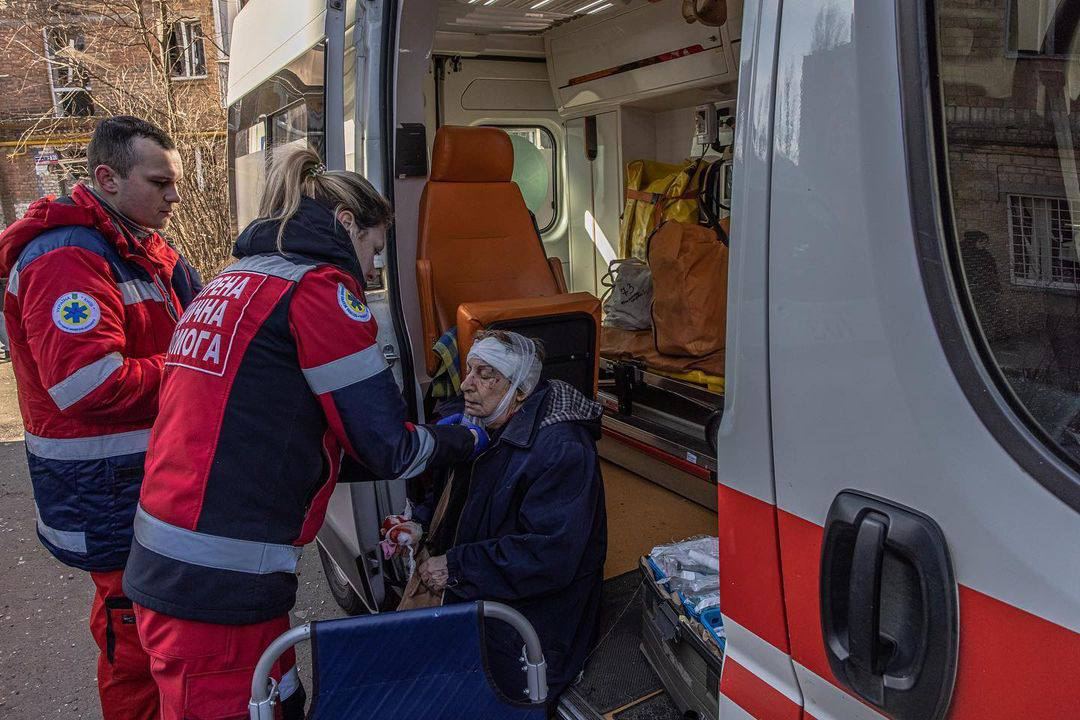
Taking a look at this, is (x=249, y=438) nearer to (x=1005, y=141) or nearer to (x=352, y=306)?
(x=352, y=306)

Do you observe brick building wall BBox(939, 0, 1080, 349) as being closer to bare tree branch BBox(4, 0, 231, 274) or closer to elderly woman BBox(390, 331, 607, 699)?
elderly woman BBox(390, 331, 607, 699)

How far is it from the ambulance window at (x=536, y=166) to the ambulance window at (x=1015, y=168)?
5.06 metres

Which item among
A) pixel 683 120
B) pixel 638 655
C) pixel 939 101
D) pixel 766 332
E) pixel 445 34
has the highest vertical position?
pixel 445 34

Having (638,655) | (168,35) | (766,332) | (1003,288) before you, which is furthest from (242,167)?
(168,35)

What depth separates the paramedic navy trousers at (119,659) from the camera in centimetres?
217

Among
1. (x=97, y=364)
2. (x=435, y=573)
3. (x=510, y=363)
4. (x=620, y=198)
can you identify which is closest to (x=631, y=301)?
(x=620, y=198)

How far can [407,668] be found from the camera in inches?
63.2

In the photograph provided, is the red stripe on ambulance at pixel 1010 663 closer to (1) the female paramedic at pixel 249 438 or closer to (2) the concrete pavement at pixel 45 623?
(1) the female paramedic at pixel 249 438

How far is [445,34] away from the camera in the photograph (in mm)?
5051

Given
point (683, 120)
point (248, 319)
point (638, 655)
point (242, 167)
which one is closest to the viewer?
point (248, 319)

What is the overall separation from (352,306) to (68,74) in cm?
1611

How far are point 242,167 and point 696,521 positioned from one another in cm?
264

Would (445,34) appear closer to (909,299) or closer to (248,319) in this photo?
(248,319)

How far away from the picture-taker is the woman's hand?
2.15 metres
